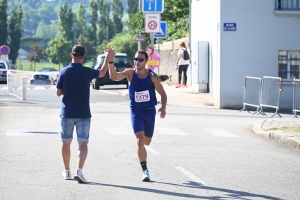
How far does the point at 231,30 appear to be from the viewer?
26719 millimetres

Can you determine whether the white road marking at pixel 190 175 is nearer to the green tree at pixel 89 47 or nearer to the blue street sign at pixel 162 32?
the blue street sign at pixel 162 32

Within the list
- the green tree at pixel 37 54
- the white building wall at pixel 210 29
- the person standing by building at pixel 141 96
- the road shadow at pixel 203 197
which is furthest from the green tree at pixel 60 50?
the road shadow at pixel 203 197

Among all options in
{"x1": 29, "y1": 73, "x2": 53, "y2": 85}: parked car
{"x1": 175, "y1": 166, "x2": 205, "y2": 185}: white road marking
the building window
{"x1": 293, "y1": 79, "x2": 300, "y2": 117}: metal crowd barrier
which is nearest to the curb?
{"x1": 175, "y1": 166, "x2": 205, "y2": 185}: white road marking

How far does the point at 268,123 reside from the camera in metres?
19.7

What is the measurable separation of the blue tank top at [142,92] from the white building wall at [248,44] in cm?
1556

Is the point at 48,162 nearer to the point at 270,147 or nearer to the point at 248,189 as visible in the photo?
the point at 248,189

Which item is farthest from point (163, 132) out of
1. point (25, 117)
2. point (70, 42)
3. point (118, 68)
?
point (70, 42)

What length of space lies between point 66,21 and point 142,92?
132198 mm

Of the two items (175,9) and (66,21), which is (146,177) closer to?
(175,9)

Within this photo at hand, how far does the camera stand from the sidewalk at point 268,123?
1656cm

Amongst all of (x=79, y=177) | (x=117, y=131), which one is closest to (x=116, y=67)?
(x=117, y=131)

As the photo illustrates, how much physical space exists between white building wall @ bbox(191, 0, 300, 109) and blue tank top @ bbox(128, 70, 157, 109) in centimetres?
1556

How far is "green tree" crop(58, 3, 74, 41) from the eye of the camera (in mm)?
140225

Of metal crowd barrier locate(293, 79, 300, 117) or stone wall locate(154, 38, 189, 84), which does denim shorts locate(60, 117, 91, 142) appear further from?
stone wall locate(154, 38, 189, 84)
